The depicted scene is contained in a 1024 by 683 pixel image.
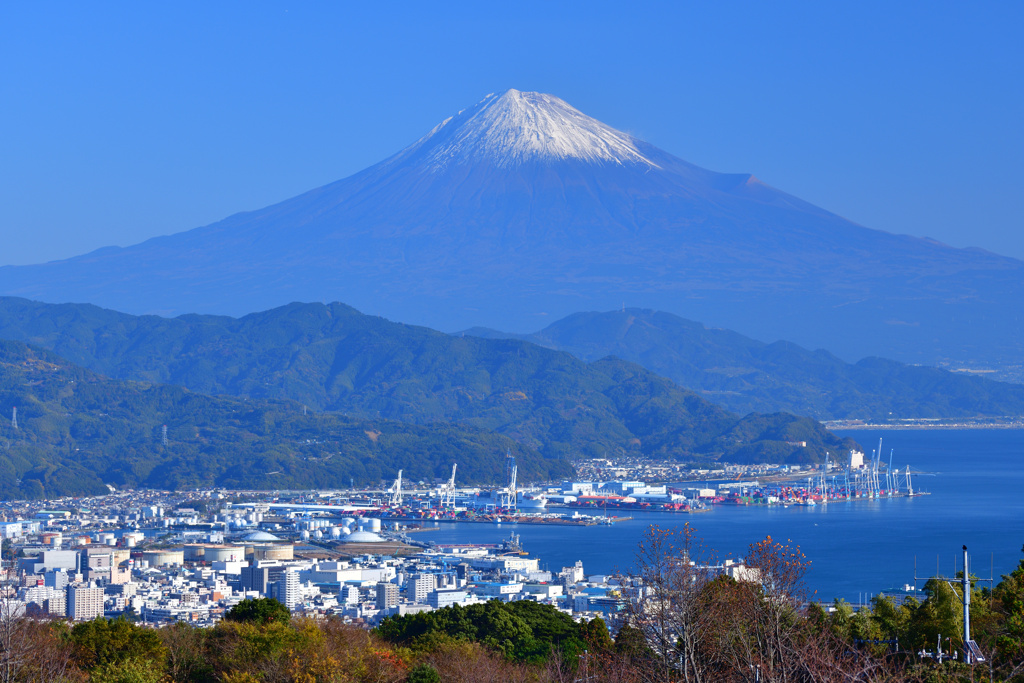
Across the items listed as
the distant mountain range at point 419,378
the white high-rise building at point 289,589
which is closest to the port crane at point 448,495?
the distant mountain range at point 419,378

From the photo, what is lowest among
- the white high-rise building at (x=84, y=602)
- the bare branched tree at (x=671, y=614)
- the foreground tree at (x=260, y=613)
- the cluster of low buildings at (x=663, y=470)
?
the white high-rise building at (x=84, y=602)

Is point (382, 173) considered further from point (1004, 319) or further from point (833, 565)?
point (833, 565)

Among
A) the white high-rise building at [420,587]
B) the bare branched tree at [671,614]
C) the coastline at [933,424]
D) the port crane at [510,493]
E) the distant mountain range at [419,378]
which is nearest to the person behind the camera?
the bare branched tree at [671,614]

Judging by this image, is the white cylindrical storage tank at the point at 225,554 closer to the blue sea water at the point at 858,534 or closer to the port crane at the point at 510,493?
the blue sea water at the point at 858,534

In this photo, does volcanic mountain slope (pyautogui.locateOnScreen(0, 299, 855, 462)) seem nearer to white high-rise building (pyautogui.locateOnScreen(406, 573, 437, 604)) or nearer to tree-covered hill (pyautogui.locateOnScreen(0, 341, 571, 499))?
tree-covered hill (pyautogui.locateOnScreen(0, 341, 571, 499))

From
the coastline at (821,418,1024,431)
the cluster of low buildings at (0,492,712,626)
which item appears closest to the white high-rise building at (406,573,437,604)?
the cluster of low buildings at (0,492,712,626)

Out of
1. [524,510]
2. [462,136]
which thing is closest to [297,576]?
[524,510]
